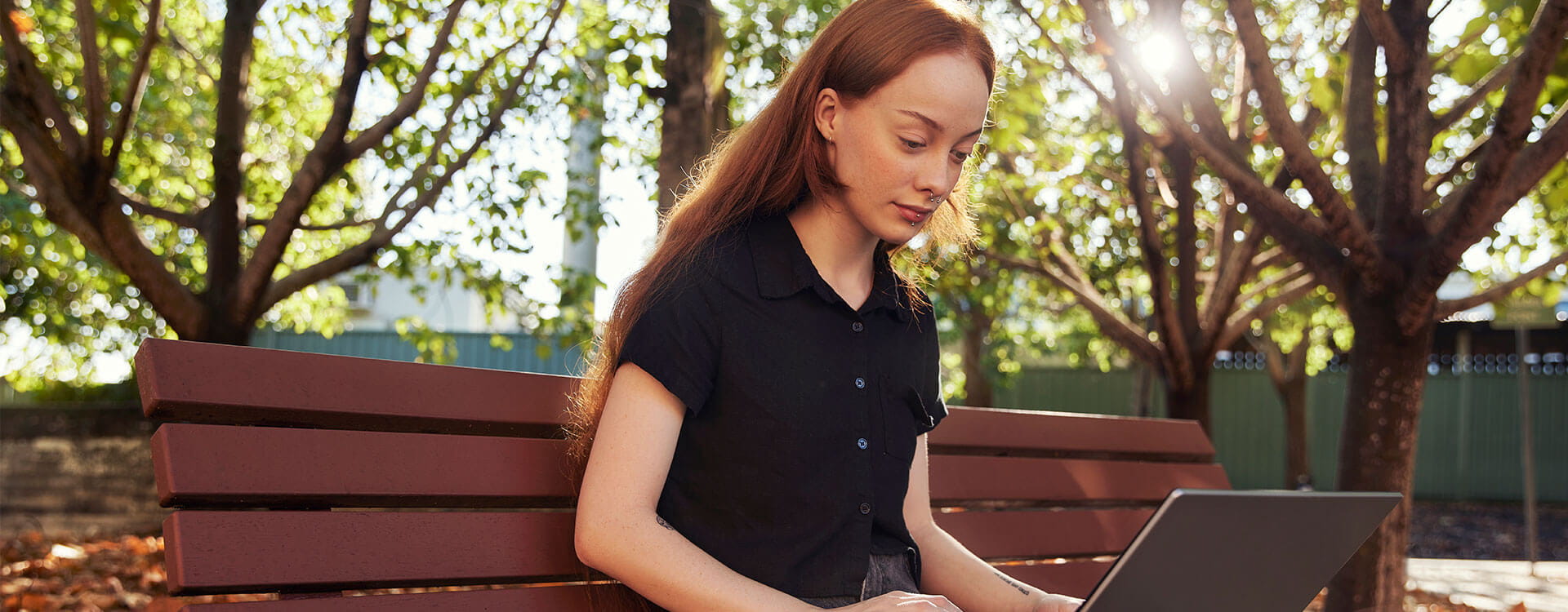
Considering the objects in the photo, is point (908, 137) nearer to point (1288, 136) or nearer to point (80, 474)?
point (1288, 136)

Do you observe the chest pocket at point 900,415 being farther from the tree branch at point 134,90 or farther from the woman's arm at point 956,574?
the tree branch at point 134,90

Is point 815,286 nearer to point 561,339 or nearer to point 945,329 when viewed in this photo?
point 561,339

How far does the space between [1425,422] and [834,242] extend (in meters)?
20.5

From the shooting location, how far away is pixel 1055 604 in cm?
212

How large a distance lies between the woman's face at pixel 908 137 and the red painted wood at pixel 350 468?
2.24 feet

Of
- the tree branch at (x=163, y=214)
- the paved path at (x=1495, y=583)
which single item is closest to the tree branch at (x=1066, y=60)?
the tree branch at (x=163, y=214)

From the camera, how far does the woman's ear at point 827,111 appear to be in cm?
202

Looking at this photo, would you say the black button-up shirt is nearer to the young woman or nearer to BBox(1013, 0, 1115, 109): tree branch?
the young woman

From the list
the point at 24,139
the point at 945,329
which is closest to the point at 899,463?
the point at 24,139

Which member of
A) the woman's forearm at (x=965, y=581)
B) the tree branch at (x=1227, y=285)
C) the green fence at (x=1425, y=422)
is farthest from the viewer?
the green fence at (x=1425, y=422)

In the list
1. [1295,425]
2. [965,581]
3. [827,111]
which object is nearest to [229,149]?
[827,111]

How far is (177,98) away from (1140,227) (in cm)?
754

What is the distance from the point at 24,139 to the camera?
497 cm

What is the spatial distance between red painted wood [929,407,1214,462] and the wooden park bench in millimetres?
1084
